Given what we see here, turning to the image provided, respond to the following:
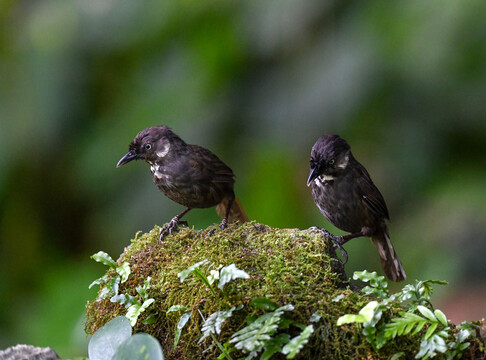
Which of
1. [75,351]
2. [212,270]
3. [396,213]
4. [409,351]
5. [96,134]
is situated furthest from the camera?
[96,134]

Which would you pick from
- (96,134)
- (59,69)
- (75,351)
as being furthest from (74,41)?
(75,351)

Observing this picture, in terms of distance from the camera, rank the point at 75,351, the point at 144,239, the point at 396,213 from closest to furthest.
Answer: the point at 144,239, the point at 75,351, the point at 396,213

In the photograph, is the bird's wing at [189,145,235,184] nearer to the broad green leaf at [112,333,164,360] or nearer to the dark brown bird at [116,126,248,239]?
the dark brown bird at [116,126,248,239]

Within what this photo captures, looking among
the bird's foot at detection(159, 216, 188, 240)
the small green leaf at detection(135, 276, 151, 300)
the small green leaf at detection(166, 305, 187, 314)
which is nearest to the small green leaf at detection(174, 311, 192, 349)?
the small green leaf at detection(166, 305, 187, 314)

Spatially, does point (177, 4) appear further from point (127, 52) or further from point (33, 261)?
point (33, 261)

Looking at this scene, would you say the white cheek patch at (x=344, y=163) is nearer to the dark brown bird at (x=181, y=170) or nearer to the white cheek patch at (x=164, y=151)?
the dark brown bird at (x=181, y=170)

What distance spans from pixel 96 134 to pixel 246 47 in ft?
5.10

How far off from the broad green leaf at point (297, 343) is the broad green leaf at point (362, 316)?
0.11 m

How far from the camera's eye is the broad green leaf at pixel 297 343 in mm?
2148

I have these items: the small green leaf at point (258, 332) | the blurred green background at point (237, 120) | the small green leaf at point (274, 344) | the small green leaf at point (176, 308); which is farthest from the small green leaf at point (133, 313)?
the blurred green background at point (237, 120)

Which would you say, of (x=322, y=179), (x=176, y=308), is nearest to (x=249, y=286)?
(x=176, y=308)

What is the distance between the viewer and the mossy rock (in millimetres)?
2381

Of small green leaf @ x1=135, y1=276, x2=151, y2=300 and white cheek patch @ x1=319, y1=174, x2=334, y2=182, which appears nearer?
small green leaf @ x1=135, y1=276, x2=151, y2=300

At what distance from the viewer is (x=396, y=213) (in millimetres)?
5574
